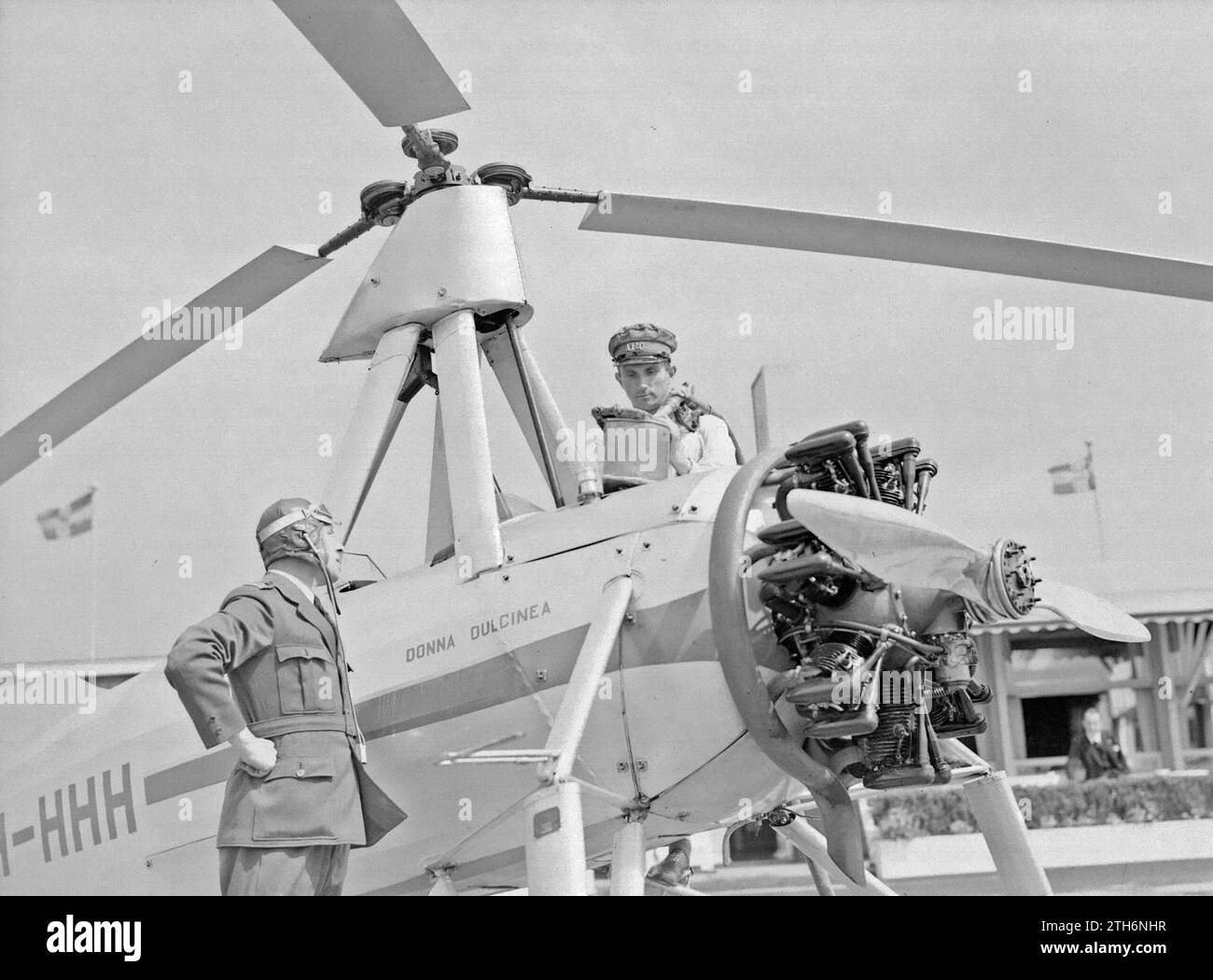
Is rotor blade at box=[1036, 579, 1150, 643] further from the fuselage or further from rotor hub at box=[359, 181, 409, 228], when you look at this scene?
rotor hub at box=[359, 181, 409, 228]

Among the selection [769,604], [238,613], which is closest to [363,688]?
[238,613]

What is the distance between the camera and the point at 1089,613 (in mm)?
4875

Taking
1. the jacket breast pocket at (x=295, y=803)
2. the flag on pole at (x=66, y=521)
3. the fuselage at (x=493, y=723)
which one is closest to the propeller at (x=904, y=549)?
the fuselage at (x=493, y=723)

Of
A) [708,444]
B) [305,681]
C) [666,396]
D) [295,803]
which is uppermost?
[666,396]

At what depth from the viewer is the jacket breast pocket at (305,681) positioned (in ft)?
15.7

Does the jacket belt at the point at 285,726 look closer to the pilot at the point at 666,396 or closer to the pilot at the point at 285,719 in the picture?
the pilot at the point at 285,719

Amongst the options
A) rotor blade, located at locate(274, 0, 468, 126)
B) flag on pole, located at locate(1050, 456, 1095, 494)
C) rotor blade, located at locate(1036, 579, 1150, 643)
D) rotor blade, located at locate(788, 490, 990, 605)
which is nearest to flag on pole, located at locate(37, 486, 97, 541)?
rotor blade, located at locate(274, 0, 468, 126)

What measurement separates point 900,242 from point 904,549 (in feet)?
6.12

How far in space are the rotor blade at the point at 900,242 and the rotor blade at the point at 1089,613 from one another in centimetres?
139

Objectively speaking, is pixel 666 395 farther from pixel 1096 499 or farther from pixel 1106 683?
pixel 1106 683

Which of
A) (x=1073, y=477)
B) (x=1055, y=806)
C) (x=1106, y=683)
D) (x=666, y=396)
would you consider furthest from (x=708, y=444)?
(x=1106, y=683)

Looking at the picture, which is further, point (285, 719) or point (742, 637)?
point (285, 719)

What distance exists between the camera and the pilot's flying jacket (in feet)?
14.7

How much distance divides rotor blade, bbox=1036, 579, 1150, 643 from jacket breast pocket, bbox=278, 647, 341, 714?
2.64m
